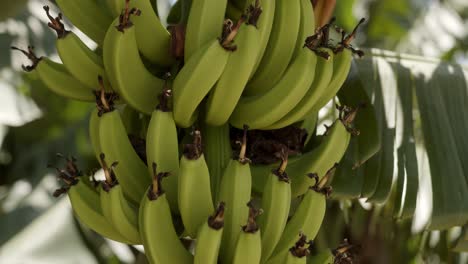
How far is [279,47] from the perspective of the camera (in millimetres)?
1166

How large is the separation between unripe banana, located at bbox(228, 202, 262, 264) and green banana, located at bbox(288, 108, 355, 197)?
22cm

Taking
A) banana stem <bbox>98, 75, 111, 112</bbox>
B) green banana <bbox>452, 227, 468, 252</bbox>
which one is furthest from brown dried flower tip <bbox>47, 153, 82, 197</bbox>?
green banana <bbox>452, 227, 468, 252</bbox>

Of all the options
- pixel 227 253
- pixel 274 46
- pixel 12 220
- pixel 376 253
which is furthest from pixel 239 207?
pixel 376 253

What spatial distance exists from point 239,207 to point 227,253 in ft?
0.22

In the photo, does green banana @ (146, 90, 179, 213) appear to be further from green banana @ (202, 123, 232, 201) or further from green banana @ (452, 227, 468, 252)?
green banana @ (452, 227, 468, 252)

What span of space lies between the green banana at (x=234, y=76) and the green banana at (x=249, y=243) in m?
0.20

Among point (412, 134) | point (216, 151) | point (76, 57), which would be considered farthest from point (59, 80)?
point (412, 134)

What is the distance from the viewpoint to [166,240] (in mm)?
1006

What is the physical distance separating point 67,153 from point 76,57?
1116mm

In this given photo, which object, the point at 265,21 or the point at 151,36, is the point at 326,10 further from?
the point at 151,36

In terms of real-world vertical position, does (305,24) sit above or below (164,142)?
above

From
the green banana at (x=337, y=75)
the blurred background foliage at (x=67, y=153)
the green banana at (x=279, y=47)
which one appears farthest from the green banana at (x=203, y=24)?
the blurred background foliage at (x=67, y=153)

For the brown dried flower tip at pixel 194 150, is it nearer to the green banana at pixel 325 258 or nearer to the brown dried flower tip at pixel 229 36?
the brown dried flower tip at pixel 229 36

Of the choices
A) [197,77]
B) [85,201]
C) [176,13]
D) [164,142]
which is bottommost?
[85,201]
